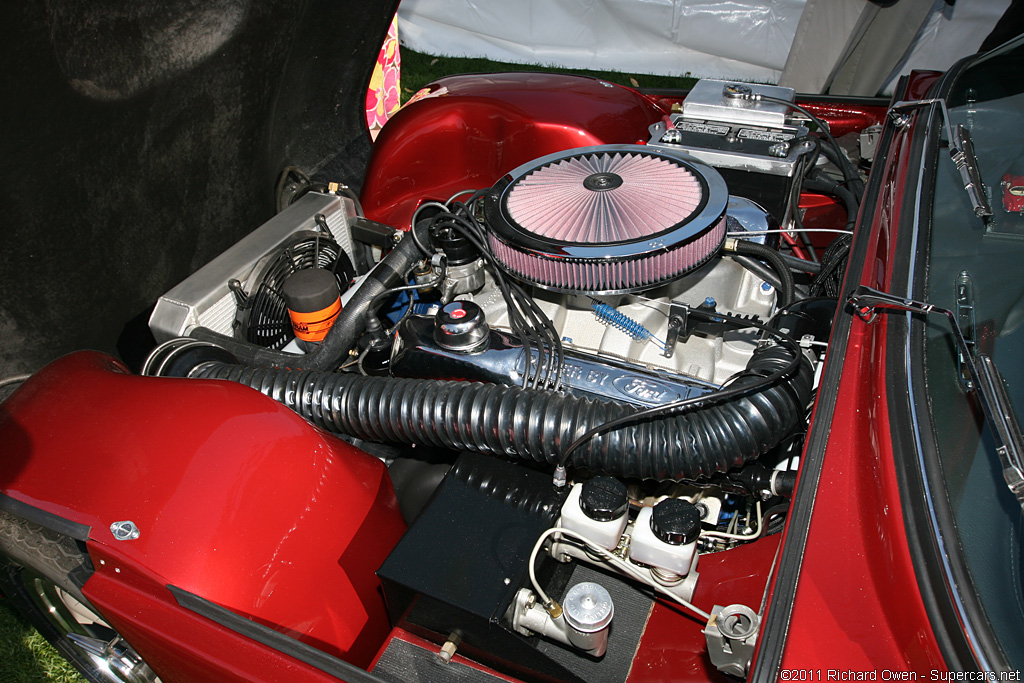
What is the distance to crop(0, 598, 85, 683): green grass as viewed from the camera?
1.73 m

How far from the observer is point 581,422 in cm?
115

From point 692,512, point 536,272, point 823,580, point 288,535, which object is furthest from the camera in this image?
point 536,272

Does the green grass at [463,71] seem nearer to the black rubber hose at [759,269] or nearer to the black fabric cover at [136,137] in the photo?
the black fabric cover at [136,137]

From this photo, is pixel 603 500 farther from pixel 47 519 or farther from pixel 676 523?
pixel 47 519

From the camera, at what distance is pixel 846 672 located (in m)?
0.73

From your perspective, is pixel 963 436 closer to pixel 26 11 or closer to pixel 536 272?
pixel 536 272

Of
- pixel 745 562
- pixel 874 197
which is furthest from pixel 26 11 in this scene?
pixel 874 197

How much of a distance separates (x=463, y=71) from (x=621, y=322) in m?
4.70

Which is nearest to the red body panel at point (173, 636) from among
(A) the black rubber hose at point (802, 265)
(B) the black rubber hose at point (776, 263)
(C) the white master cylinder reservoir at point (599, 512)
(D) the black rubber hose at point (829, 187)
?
(C) the white master cylinder reservoir at point (599, 512)

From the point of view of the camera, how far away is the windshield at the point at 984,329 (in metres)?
0.74

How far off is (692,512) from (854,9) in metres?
4.07

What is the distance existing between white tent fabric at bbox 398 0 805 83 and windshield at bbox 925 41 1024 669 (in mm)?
3722

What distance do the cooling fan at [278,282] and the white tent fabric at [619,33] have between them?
13.7 feet

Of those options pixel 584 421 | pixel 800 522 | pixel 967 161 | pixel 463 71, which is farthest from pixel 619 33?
pixel 800 522
